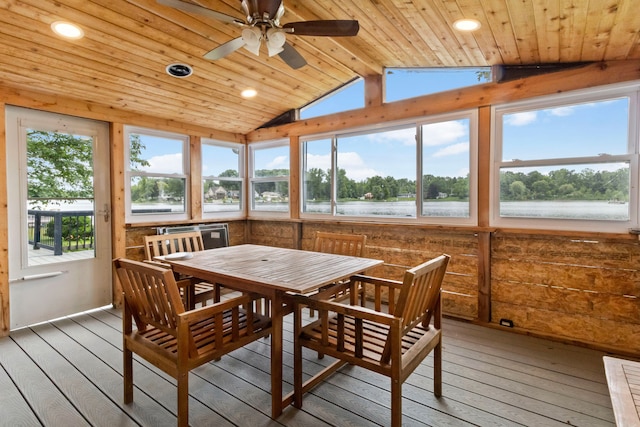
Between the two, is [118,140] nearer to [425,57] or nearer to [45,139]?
[45,139]

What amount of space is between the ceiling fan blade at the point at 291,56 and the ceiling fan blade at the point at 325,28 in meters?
0.18

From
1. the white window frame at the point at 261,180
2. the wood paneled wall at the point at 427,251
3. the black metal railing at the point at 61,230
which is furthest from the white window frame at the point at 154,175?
the wood paneled wall at the point at 427,251

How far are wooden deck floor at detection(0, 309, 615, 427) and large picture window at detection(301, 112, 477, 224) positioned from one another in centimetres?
138

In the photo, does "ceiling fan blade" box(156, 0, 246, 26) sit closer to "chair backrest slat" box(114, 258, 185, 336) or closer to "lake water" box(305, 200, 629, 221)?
"chair backrest slat" box(114, 258, 185, 336)

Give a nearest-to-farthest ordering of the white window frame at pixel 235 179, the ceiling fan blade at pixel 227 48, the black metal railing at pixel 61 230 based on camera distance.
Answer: the ceiling fan blade at pixel 227 48 < the black metal railing at pixel 61 230 < the white window frame at pixel 235 179

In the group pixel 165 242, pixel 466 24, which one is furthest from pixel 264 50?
pixel 165 242

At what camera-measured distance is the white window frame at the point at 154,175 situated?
386cm

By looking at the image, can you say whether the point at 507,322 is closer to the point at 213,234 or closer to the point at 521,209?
the point at 521,209

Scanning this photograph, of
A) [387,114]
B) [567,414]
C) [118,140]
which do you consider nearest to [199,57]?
[118,140]

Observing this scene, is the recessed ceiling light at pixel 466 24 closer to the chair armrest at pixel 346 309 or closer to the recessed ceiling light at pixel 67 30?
the chair armrest at pixel 346 309

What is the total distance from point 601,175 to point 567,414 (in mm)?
1871

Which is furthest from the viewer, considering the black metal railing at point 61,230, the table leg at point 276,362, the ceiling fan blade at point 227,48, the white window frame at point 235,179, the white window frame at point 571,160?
the white window frame at point 235,179

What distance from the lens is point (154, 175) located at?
13.6 ft

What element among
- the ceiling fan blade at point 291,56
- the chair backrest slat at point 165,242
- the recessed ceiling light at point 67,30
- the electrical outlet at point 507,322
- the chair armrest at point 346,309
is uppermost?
the recessed ceiling light at point 67,30
